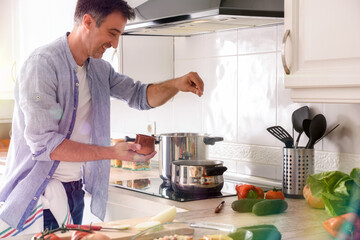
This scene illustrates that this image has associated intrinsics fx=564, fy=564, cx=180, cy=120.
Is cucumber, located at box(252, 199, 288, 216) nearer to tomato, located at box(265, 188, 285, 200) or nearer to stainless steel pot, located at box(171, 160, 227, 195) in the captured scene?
tomato, located at box(265, 188, 285, 200)

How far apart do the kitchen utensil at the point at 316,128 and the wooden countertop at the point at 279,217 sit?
0.24m

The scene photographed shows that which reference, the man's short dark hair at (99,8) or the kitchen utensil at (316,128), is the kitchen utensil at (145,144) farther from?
the kitchen utensil at (316,128)

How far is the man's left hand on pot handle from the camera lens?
2.38 m

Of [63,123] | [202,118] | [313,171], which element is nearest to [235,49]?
[202,118]

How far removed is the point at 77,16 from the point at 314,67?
0.96 m

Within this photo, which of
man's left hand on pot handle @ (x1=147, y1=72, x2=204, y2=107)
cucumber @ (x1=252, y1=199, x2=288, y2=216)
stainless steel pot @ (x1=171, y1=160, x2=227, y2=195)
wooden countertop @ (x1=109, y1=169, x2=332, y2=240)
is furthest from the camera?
man's left hand on pot handle @ (x1=147, y1=72, x2=204, y2=107)

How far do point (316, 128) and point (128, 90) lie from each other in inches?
33.8

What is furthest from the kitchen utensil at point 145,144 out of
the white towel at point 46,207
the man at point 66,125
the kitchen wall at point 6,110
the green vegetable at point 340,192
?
the kitchen wall at point 6,110

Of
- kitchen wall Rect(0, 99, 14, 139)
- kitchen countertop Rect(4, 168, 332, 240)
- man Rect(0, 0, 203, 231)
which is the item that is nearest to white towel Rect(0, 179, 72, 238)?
man Rect(0, 0, 203, 231)

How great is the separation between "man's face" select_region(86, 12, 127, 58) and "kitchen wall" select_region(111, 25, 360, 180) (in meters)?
0.69

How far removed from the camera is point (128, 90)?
256 cm

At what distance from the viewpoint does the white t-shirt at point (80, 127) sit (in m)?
2.22

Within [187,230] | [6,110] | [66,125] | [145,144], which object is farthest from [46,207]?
[6,110]

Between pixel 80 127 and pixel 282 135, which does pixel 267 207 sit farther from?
pixel 80 127
